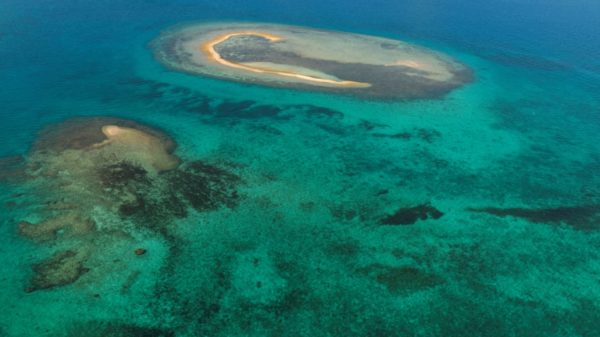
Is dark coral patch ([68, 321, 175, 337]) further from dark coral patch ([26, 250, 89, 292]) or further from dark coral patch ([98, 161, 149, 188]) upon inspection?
dark coral patch ([98, 161, 149, 188])

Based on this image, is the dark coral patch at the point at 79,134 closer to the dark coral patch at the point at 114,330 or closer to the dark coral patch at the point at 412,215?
the dark coral patch at the point at 114,330

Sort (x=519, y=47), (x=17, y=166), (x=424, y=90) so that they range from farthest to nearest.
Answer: (x=519, y=47) < (x=424, y=90) < (x=17, y=166)

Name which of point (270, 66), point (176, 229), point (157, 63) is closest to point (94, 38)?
point (157, 63)

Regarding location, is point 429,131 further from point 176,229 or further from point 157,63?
point 157,63

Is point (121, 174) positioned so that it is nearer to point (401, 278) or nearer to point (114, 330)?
point (114, 330)

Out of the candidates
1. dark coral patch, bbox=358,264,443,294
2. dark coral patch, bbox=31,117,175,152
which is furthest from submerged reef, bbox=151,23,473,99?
dark coral patch, bbox=358,264,443,294

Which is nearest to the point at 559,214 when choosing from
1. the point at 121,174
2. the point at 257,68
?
the point at 121,174
